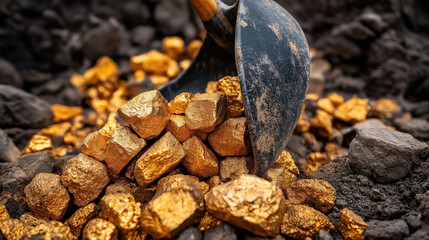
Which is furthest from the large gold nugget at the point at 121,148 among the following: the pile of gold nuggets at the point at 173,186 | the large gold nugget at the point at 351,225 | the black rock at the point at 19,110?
the black rock at the point at 19,110

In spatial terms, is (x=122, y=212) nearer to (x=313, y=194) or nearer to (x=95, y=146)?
(x=95, y=146)

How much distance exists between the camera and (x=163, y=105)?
109 cm

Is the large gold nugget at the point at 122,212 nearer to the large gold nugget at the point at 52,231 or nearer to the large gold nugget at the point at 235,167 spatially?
the large gold nugget at the point at 52,231

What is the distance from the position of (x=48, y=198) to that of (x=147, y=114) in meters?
0.52

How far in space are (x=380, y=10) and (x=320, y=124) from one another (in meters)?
1.46

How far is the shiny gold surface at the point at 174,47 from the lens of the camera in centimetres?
268

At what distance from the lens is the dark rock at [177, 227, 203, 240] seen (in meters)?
0.85

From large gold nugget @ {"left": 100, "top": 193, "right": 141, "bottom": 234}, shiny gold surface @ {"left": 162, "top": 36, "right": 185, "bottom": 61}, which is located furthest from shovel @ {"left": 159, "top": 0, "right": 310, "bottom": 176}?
shiny gold surface @ {"left": 162, "top": 36, "right": 185, "bottom": 61}

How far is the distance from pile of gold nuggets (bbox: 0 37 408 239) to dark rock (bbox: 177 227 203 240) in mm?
21

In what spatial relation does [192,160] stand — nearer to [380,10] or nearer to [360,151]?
[360,151]

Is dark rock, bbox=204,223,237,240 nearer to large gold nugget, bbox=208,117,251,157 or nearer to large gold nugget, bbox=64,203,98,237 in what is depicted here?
large gold nugget, bbox=208,117,251,157

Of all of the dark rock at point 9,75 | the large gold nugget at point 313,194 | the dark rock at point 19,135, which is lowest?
the large gold nugget at point 313,194

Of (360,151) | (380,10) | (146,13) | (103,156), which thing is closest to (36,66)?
(146,13)

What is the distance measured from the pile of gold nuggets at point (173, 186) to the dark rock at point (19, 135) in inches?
34.6
